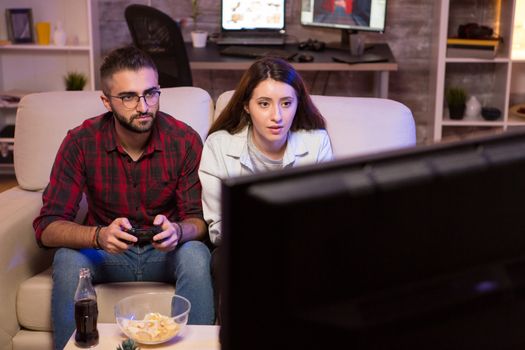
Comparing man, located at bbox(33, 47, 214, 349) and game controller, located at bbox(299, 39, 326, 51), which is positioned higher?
game controller, located at bbox(299, 39, 326, 51)

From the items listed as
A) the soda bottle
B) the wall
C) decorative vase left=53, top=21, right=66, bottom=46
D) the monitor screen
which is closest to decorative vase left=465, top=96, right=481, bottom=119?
the wall

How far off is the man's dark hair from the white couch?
35 centimetres

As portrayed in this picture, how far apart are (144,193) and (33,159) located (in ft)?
1.69

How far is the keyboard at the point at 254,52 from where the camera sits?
164 inches

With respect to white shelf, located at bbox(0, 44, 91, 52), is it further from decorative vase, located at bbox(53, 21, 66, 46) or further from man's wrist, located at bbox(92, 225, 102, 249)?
man's wrist, located at bbox(92, 225, 102, 249)

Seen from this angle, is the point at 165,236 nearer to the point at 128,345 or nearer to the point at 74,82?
the point at 128,345

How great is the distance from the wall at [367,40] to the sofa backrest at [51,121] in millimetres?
2152

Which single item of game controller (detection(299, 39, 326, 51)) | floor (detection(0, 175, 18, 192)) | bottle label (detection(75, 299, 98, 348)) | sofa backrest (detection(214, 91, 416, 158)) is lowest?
floor (detection(0, 175, 18, 192))

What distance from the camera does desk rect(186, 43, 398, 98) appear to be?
4.05m

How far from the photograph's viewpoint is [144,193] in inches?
92.4

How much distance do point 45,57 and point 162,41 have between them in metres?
1.19

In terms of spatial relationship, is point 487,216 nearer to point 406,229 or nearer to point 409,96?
point 406,229

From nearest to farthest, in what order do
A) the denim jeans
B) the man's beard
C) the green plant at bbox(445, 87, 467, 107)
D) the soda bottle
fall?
the soda bottle → the denim jeans → the man's beard → the green plant at bbox(445, 87, 467, 107)

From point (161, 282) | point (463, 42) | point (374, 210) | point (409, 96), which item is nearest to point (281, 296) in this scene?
point (374, 210)
